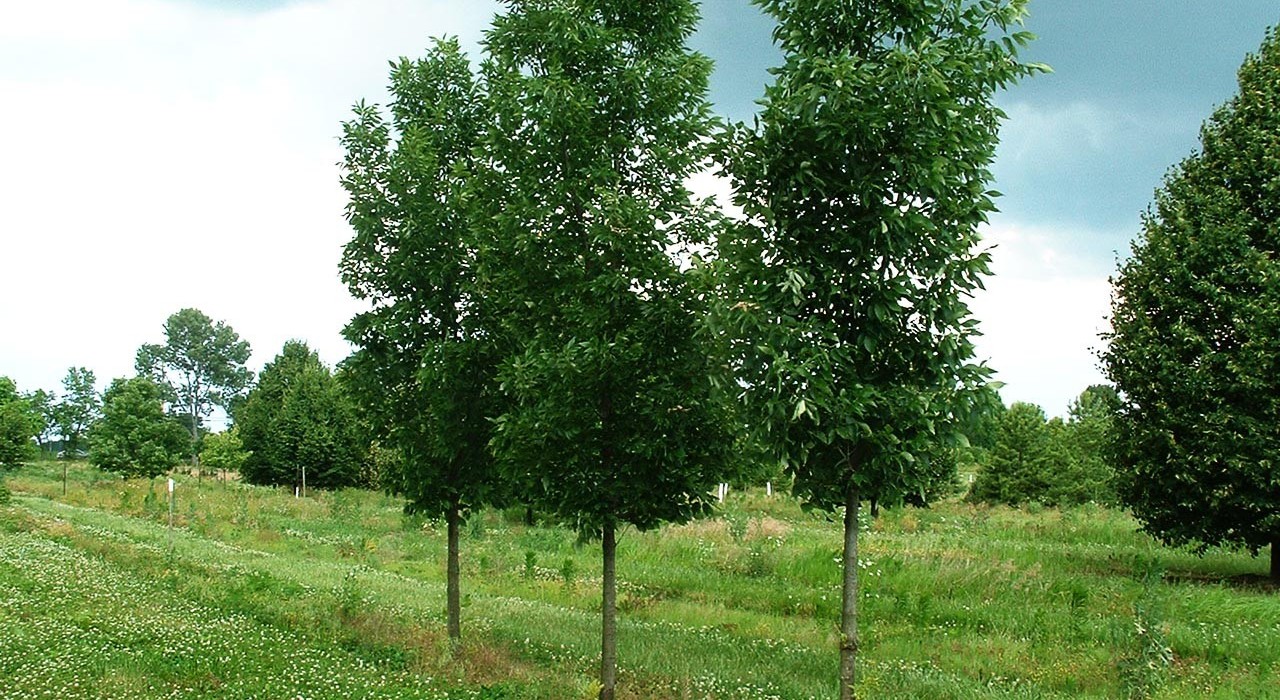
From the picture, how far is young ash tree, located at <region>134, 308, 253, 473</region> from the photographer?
339ft

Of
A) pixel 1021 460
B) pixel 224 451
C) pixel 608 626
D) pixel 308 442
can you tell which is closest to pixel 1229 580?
pixel 608 626

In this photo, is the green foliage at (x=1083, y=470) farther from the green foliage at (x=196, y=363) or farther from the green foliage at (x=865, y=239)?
the green foliage at (x=196, y=363)

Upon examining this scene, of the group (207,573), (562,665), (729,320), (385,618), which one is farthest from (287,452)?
(729,320)

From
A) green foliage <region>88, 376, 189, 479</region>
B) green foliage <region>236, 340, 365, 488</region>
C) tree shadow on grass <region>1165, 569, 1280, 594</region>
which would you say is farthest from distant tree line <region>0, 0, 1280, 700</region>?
green foliage <region>88, 376, 189, 479</region>

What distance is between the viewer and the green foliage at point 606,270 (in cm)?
895

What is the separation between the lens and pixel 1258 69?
674 inches

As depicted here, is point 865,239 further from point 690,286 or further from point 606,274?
point 606,274

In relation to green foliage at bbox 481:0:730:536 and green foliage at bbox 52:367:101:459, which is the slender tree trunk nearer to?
green foliage at bbox 481:0:730:536

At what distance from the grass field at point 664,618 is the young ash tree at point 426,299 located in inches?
84.3

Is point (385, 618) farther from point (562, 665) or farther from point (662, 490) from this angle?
point (662, 490)

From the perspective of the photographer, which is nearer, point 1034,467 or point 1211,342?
point 1211,342

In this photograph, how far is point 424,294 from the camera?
12.2m

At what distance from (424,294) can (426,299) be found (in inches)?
3.1

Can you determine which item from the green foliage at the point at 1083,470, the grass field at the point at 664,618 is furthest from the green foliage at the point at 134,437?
the green foliage at the point at 1083,470
